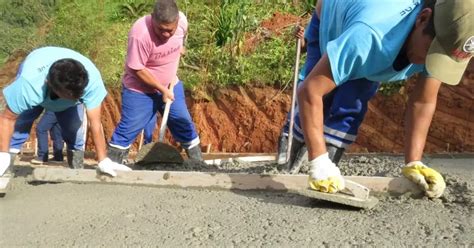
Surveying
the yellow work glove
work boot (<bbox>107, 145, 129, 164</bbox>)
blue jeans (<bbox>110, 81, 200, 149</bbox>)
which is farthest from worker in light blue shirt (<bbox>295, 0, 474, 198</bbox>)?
work boot (<bbox>107, 145, 129, 164</bbox>)

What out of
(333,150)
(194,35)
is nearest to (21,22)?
(194,35)

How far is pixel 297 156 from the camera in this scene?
11.9ft

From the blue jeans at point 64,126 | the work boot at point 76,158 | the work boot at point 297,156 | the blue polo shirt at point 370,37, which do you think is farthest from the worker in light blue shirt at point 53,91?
the blue polo shirt at point 370,37

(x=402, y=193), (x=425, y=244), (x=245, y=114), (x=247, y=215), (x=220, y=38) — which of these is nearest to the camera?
(x=425, y=244)

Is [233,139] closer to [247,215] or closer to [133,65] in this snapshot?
[133,65]

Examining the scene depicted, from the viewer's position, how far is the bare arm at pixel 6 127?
12.6ft

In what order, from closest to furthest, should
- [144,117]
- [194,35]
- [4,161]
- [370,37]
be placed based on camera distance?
[370,37] < [4,161] < [144,117] < [194,35]

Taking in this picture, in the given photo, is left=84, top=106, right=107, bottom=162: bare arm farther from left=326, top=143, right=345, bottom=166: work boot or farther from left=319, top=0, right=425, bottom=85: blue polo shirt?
left=319, top=0, right=425, bottom=85: blue polo shirt

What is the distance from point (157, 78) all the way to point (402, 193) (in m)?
2.62

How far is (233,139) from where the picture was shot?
919cm

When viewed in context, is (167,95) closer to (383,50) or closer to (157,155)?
(157,155)

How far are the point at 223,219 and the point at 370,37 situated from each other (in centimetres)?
110

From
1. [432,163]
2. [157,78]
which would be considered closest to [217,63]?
[157,78]

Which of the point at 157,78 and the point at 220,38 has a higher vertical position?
the point at 157,78
